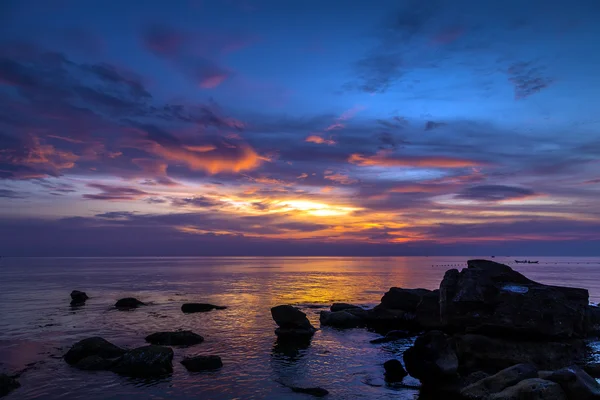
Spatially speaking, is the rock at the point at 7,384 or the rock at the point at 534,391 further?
the rock at the point at 7,384

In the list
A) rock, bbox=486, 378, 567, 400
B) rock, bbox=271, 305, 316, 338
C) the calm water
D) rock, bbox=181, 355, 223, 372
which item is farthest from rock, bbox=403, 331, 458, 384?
rock, bbox=271, 305, 316, 338

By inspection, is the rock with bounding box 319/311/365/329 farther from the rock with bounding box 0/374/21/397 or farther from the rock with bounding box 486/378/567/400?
the rock with bounding box 0/374/21/397

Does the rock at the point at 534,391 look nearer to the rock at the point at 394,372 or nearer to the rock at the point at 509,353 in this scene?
the rock at the point at 394,372

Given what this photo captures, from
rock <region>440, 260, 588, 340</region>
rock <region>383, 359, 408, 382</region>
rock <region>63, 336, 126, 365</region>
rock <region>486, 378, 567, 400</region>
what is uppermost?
rock <region>440, 260, 588, 340</region>

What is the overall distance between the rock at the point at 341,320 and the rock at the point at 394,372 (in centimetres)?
1769

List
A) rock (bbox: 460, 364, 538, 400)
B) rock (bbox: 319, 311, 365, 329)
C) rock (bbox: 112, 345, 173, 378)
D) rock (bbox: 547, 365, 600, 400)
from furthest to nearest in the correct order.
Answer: rock (bbox: 319, 311, 365, 329), rock (bbox: 112, 345, 173, 378), rock (bbox: 460, 364, 538, 400), rock (bbox: 547, 365, 600, 400)

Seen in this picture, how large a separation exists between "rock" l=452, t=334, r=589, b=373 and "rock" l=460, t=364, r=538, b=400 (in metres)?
5.29

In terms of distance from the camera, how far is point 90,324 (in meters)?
41.5

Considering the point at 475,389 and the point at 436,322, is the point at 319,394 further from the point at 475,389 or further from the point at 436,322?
the point at 436,322

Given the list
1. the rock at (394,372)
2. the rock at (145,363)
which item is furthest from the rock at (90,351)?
the rock at (394,372)

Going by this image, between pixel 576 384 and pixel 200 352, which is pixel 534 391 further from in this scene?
pixel 200 352

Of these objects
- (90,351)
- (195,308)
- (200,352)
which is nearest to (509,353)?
(200,352)

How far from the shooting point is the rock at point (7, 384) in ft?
69.9

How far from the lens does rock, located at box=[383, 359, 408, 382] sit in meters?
25.0
